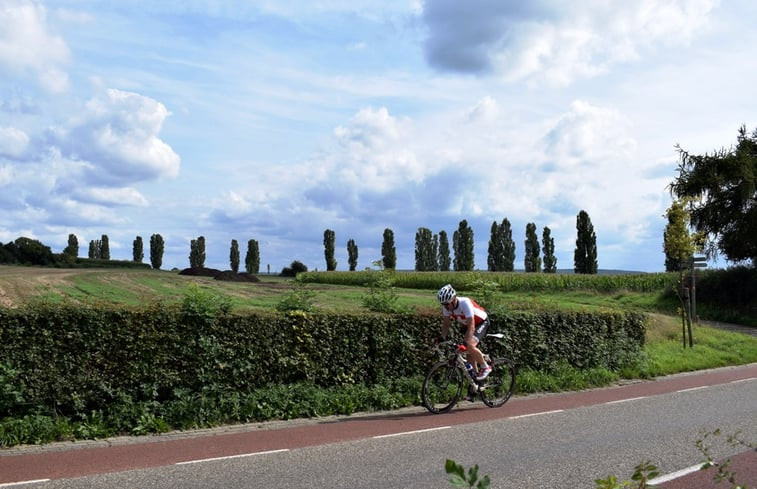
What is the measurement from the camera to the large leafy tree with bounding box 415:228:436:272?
9412cm

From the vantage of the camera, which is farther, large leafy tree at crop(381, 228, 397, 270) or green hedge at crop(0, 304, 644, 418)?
large leafy tree at crop(381, 228, 397, 270)

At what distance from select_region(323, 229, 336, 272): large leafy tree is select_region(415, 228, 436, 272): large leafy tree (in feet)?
38.3

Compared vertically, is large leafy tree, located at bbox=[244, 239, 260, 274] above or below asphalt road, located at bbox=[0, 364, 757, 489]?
above

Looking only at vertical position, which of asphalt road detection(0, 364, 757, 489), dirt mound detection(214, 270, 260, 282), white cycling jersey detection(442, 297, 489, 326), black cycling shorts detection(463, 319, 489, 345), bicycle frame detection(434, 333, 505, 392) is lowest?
asphalt road detection(0, 364, 757, 489)

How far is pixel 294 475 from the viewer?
7.11 m

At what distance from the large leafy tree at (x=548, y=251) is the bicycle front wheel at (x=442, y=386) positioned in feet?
246

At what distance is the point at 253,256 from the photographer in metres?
99.2

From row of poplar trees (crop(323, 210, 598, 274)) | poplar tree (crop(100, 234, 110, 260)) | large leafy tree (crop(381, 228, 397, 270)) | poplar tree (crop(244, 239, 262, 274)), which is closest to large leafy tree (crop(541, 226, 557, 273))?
row of poplar trees (crop(323, 210, 598, 274))

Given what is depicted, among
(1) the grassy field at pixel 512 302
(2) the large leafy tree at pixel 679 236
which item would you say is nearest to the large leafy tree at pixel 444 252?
(1) the grassy field at pixel 512 302

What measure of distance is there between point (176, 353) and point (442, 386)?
14.4 ft

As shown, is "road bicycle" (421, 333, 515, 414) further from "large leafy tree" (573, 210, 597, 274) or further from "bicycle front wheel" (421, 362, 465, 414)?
"large leafy tree" (573, 210, 597, 274)

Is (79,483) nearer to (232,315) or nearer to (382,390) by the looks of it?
(232,315)

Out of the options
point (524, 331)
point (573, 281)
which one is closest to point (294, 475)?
point (524, 331)

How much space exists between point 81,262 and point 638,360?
5906cm
